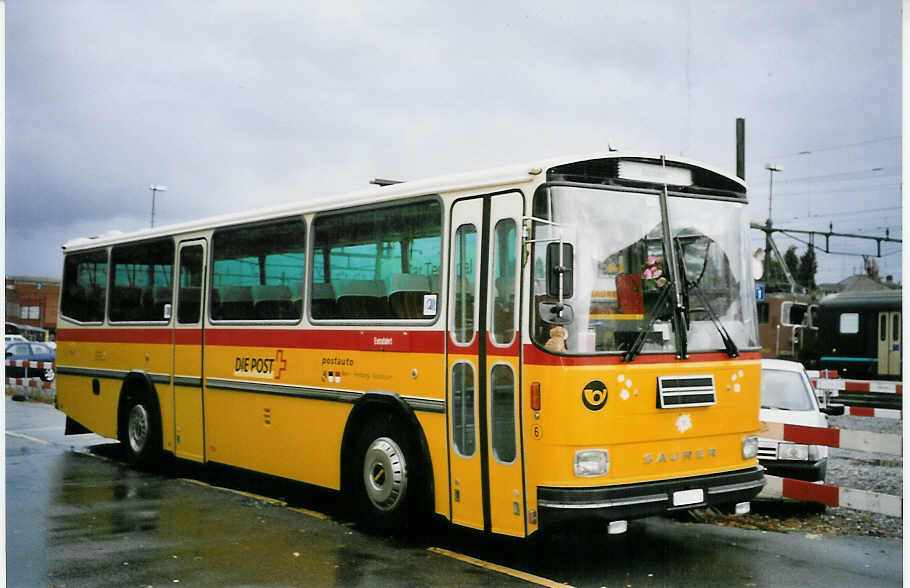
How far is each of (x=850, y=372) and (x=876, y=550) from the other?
97.3 ft

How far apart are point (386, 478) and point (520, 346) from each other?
1.99m

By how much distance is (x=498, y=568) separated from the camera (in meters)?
7.56

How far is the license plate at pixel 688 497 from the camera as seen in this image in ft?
24.1

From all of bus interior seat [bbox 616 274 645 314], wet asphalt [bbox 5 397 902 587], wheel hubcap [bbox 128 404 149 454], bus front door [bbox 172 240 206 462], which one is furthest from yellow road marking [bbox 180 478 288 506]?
bus interior seat [bbox 616 274 645 314]

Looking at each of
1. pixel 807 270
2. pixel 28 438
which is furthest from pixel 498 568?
pixel 807 270

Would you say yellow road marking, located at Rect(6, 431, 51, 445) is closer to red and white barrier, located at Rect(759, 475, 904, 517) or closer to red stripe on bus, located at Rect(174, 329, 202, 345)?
red stripe on bus, located at Rect(174, 329, 202, 345)

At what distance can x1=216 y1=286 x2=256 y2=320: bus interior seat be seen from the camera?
1078 cm

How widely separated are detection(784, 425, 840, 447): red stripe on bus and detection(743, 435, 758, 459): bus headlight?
1.81m

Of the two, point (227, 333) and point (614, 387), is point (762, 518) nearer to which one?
point (614, 387)

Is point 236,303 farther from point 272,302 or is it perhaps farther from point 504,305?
point 504,305

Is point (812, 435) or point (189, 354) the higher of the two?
point (189, 354)

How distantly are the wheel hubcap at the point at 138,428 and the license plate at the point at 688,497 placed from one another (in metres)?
7.51

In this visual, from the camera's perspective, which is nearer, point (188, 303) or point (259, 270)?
point (259, 270)

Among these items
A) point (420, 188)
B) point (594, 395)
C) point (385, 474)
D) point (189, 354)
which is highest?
point (420, 188)
